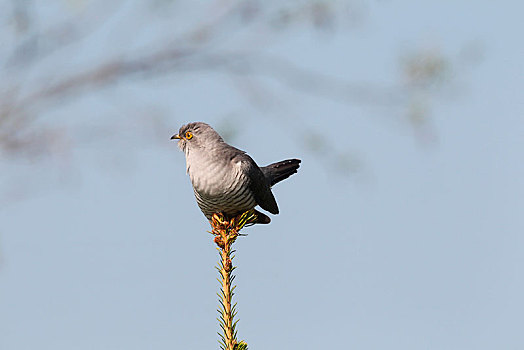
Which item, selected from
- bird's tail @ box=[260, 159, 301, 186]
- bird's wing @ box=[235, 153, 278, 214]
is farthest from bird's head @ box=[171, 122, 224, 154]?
bird's tail @ box=[260, 159, 301, 186]

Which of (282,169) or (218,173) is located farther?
(282,169)

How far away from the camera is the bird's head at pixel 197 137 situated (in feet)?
14.4

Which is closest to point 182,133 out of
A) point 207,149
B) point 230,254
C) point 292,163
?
point 207,149

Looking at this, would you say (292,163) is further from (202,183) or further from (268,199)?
(202,183)

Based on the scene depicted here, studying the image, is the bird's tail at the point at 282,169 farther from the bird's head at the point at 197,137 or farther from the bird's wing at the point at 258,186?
the bird's head at the point at 197,137

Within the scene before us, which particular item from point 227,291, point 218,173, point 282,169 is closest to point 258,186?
point 218,173

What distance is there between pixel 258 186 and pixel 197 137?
1.92 feet

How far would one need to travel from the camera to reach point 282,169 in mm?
5555

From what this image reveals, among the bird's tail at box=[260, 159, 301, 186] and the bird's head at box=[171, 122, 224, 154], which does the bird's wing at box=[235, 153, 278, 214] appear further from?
the bird's tail at box=[260, 159, 301, 186]

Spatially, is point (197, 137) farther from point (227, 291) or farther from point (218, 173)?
point (227, 291)

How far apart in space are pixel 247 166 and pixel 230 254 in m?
1.49

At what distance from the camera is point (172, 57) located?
4.99m

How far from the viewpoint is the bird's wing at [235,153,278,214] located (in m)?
4.45

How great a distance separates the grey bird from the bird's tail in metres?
0.71
